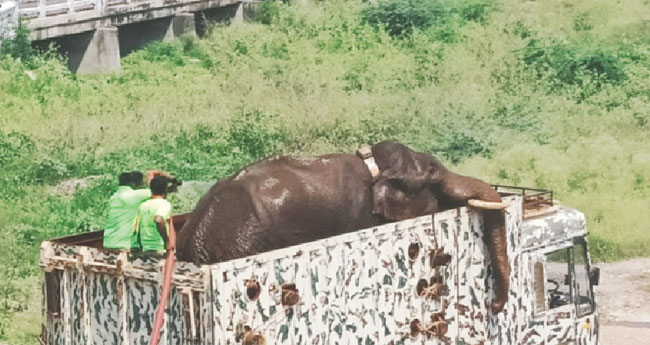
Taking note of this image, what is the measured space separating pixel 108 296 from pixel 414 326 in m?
2.51

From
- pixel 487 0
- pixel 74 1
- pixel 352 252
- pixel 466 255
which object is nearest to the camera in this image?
pixel 352 252

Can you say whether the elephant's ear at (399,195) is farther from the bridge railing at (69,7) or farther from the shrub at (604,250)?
the bridge railing at (69,7)

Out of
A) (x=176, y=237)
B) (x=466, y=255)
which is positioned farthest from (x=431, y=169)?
(x=176, y=237)

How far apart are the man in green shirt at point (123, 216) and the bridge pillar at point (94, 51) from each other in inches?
813

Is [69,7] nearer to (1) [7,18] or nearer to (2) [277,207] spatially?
(1) [7,18]

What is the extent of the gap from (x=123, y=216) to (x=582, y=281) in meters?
4.25

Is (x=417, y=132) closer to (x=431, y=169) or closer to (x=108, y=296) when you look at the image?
(x=431, y=169)

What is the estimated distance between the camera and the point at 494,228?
35.5 ft

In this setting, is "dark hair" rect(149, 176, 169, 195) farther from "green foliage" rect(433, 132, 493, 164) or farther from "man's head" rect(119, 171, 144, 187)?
"green foliage" rect(433, 132, 493, 164)

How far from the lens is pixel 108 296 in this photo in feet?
32.1

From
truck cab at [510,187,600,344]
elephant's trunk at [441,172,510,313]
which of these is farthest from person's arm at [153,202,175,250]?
truck cab at [510,187,600,344]

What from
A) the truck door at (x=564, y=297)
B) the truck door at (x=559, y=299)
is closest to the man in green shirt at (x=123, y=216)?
the truck door at (x=564, y=297)

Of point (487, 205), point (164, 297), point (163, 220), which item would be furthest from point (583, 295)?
point (164, 297)

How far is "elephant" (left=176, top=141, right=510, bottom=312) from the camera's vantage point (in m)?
9.91
